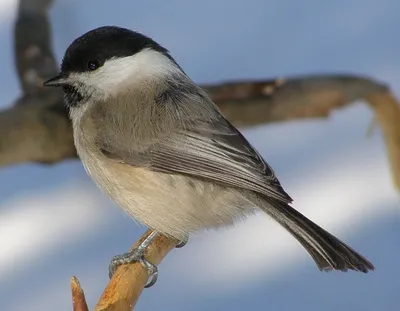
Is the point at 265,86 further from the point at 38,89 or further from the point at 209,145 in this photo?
the point at 209,145

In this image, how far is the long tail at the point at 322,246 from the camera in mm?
1284

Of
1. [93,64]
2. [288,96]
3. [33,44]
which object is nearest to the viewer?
[93,64]

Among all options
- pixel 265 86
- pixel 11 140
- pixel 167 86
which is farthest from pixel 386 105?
pixel 11 140

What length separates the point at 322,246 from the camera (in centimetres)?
129

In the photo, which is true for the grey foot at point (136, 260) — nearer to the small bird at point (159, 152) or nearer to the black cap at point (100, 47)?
the small bird at point (159, 152)

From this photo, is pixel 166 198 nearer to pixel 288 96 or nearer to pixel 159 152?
pixel 159 152

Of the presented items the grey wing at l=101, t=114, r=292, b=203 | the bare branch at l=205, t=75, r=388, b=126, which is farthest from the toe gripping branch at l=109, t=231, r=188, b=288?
the bare branch at l=205, t=75, r=388, b=126

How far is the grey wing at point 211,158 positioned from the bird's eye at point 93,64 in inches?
5.2

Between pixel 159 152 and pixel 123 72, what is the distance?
16 cm

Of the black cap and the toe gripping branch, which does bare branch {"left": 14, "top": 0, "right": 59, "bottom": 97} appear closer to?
the black cap

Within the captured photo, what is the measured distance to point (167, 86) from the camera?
145 centimetres

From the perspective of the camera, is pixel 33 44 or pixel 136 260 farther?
pixel 33 44

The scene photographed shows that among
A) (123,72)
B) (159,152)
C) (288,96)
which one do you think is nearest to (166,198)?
(159,152)

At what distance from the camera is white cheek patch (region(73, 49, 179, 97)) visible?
142 centimetres
